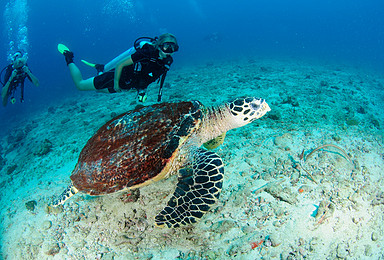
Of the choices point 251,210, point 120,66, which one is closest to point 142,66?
point 120,66

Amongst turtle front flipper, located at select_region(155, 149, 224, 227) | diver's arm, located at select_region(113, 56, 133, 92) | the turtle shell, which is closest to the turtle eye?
the turtle shell

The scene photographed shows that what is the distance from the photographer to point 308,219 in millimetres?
2289

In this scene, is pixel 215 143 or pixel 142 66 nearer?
pixel 215 143

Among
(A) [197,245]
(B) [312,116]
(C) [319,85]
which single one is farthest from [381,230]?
(C) [319,85]

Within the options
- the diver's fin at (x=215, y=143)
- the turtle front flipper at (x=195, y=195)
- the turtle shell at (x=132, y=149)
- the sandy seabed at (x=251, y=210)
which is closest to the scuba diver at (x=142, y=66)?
the turtle shell at (x=132, y=149)

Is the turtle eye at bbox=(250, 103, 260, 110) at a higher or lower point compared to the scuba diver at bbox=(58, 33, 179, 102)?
lower

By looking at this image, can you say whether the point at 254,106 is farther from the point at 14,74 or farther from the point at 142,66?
the point at 14,74

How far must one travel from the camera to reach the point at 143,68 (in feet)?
15.0

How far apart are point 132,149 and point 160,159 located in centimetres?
45

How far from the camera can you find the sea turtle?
227 cm

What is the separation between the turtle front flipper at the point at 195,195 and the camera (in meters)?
2.19

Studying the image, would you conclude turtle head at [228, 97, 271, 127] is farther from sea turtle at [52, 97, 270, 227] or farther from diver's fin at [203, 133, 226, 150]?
diver's fin at [203, 133, 226, 150]

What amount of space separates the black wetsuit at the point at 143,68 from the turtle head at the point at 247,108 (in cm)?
218

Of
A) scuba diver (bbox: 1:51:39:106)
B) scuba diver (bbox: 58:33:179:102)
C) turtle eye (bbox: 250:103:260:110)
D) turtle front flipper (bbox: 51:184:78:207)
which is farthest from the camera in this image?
scuba diver (bbox: 1:51:39:106)
